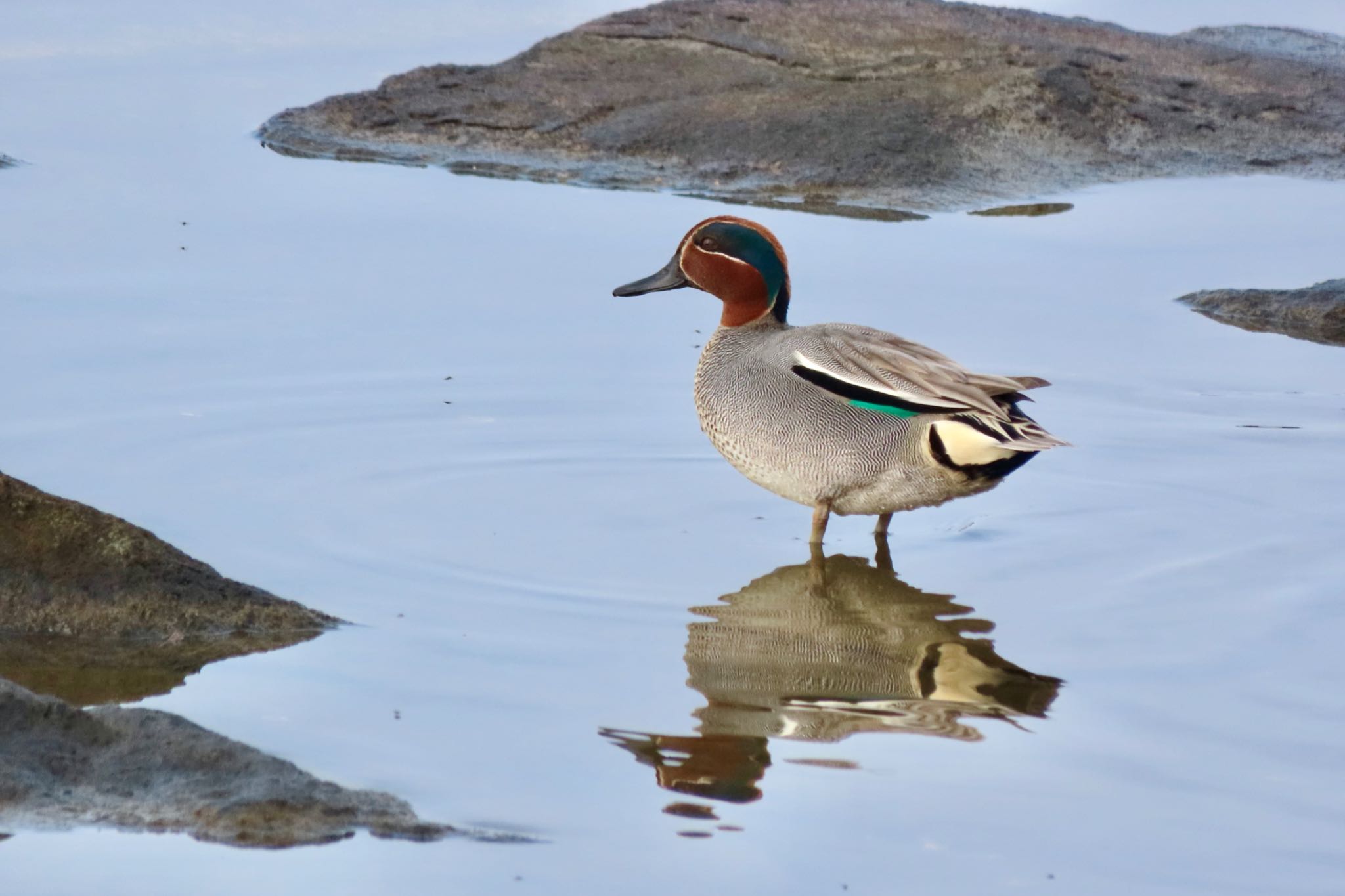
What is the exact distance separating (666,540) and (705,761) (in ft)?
5.81

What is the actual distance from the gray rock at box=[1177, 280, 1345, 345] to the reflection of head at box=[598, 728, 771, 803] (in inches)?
193

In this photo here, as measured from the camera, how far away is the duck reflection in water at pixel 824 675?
434cm

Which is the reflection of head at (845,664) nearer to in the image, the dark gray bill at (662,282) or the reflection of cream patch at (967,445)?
the reflection of cream patch at (967,445)

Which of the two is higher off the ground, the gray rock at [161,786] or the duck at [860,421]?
the duck at [860,421]

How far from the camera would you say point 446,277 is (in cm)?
867

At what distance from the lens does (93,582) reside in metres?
4.77

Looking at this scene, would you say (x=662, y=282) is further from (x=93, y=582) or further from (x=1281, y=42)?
(x=1281, y=42)

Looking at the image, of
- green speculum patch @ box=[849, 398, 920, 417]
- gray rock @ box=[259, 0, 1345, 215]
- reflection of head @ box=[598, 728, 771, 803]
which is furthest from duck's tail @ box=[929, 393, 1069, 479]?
gray rock @ box=[259, 0, 1345, 215]

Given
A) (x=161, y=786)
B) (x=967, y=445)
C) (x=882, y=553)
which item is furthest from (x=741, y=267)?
(x=161, y=786)

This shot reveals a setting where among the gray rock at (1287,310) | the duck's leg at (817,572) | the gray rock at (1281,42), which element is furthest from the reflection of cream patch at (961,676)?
the gray rock at (1281,42)

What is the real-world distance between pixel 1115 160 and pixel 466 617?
23.9 feet

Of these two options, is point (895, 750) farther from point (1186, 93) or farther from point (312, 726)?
point (1186, 93)

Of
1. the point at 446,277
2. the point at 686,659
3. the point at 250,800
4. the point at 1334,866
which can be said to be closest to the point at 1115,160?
the point at 446,277

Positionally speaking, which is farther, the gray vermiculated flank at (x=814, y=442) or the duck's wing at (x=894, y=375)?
the gray vermiculated flank at (x=814, y=442)
